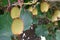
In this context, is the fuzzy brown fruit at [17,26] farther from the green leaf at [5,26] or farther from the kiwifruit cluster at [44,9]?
the kiwifruit cluster at [44,9]

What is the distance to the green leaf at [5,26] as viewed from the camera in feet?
1.69

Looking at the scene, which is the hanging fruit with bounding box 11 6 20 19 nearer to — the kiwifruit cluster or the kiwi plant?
the kiwi plant

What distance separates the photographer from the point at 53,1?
2.31 ft

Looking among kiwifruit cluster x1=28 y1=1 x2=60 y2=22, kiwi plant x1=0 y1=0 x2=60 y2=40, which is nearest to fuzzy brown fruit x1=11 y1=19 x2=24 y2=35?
kiwi plant x1=0 y1=0 x2=60 y2=40

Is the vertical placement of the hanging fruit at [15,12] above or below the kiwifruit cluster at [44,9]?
above

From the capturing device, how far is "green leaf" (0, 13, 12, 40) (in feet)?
1.69

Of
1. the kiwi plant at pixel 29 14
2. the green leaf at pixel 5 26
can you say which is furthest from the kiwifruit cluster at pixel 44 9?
the green leaf at pixel 5 26

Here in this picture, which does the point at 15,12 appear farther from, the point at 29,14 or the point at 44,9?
the point at 44,9

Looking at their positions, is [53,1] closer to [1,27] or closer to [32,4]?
[32,4]

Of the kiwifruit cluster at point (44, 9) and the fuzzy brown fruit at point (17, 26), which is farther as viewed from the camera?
the kiwifruit cluster at point (44, 9)

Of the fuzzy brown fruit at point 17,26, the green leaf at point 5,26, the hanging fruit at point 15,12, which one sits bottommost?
the green leaf at point 5,26

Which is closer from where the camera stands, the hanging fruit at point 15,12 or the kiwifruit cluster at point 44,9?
the hanging fruit at point 15,12

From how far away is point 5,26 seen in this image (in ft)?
1.71

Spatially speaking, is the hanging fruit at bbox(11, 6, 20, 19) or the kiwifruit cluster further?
the kiwifruit cluster
